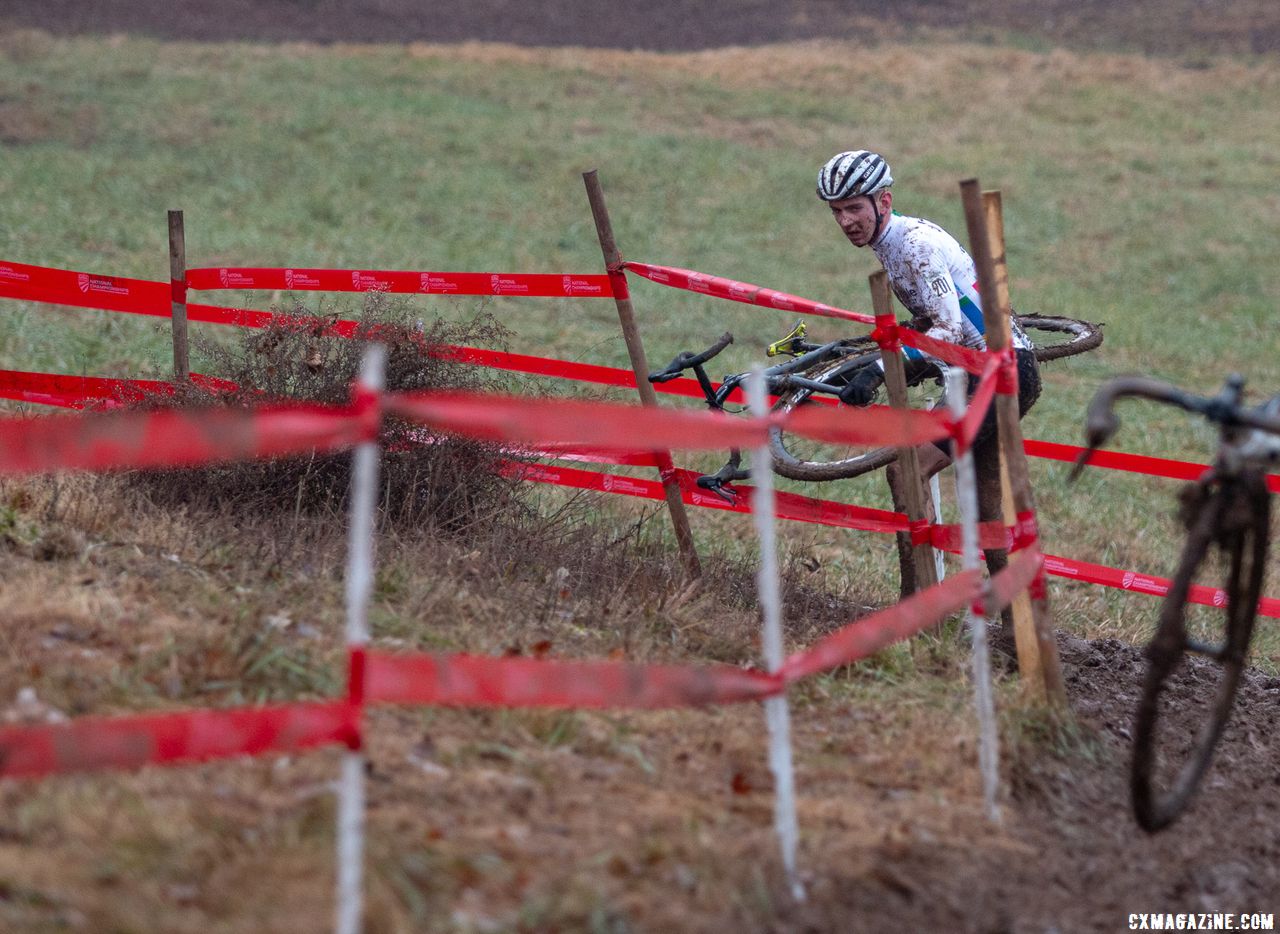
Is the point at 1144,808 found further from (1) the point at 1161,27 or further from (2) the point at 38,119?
(1) the point at 1161,27

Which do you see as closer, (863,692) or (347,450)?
(863,692)

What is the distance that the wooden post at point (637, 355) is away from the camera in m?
6.93

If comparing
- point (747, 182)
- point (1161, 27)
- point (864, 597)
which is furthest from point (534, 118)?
point (864, 597)

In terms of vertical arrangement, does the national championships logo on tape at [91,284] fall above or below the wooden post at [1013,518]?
above

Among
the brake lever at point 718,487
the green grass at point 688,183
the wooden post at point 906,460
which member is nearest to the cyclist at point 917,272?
the wooden post at point 906,460

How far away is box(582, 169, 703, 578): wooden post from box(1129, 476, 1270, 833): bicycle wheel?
2.72m

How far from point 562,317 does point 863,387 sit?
460 inches

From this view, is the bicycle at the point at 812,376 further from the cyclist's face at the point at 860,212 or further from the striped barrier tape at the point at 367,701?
the striped barrier tape at the point at 367,701

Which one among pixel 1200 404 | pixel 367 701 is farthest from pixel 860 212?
pixel 367 701

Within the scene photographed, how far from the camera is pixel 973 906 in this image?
3.96m

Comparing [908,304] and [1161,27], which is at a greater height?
[1161,27]

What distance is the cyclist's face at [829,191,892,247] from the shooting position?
6.64m

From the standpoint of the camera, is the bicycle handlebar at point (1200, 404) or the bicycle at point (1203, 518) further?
the bicycle at point (1203, 518)

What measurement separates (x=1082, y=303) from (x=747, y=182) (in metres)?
8.79
